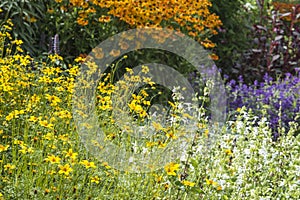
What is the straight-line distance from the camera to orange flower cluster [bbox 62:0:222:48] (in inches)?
185

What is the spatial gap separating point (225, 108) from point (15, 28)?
2.06 m

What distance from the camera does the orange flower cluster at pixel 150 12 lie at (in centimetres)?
469

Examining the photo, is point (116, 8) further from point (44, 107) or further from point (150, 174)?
point (150, 174)

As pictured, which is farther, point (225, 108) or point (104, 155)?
point (225, 108)

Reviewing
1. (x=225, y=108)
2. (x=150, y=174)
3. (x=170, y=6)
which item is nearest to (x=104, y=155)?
(x=150, y=174)

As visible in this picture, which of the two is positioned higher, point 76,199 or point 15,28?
point 15,28

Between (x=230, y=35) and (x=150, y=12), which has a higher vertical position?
(x=230, y=35)

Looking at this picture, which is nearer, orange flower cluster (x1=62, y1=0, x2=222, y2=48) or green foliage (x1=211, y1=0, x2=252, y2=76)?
orange flower cluster (x1=62, y1=0, x2=222, y2=48)

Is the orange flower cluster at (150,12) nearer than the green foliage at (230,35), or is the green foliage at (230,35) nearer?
the orange flower cluster at (150,12)

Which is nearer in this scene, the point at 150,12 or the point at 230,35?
the point at 150,12

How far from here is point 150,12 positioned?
15.6ft

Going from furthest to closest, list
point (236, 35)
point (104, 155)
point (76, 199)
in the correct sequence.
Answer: point (236, 35)
point (104, 155)
point (76, 199)

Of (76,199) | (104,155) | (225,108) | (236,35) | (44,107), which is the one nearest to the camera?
(76,199)

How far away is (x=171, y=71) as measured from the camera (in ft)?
16.7
